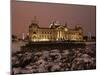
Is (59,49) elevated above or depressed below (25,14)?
below

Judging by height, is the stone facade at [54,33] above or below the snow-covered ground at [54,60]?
above

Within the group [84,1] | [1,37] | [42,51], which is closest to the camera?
[1,37]

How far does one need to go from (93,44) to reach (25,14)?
100 centimetres

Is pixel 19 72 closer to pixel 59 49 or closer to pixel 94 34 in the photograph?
pixel 59 49

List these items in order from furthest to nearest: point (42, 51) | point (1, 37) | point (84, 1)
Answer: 1. point (84, 1)
2. point (42, 51)
3. point (1, 37)

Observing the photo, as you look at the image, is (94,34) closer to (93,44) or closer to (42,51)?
(93,44)

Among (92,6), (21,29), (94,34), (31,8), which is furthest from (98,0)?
(21,29)

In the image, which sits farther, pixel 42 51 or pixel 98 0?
pixel 98 0

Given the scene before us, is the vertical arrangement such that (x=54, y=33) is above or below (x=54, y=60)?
above

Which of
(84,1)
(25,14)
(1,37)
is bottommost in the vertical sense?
(1,37)

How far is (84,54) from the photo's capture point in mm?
2740

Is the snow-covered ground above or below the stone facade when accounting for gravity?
below

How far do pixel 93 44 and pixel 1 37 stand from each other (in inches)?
47.9

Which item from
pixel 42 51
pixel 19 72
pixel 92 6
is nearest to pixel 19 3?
pixel 42 51
